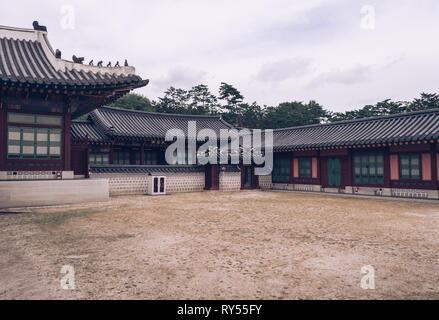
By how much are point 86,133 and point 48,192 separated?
924 cm

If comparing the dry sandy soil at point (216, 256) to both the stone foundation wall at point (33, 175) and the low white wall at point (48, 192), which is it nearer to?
the low white wall at point (48, 192)

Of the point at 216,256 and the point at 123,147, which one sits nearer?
the point at 216,256

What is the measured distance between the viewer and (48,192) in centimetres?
1152

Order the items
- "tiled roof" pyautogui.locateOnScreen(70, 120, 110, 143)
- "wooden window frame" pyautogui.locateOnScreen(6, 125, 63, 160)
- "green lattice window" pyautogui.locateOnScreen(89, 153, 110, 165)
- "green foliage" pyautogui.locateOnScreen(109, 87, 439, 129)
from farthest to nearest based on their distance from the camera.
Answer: "green foliage" pyautogui.locateOnScreen(109, 87, 439, 129)
"green lattice window" pyautogui.locateOnScreen(89, 153, 110, 165)
"tiled roof" pyautogui.locateOnScreen(70, 120, 110, 143)
"wooden window frame" pyautogui.locateOnScreen(6, 125, 63, 160)

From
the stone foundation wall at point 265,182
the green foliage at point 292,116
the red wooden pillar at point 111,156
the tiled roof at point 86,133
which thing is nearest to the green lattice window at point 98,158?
the red wooden pillar at point 111,156

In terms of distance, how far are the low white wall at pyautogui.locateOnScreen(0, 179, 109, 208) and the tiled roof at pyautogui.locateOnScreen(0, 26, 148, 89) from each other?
3.81 metres

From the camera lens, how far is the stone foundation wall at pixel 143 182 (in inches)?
658

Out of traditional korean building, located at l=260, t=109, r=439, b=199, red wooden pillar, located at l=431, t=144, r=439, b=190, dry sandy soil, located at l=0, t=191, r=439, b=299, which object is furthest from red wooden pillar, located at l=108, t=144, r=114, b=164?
red wooden pillar, located at l=431, t=144, r=439, b=190

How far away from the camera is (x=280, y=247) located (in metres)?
5.95

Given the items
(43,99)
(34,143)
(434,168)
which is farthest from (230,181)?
(43,99)

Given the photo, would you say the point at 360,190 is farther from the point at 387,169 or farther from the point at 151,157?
the point at 151,157

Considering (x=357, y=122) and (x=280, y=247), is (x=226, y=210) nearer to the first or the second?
(x=280, y=247)

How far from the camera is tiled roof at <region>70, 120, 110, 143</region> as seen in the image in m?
18.9

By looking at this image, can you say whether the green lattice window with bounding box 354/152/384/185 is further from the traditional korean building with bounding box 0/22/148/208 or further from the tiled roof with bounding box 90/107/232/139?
the traditional korean building with bounding box 0/22/148/208
